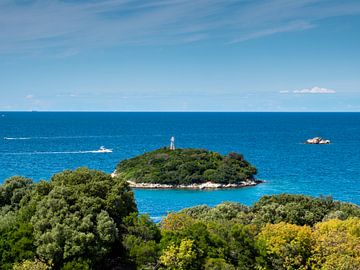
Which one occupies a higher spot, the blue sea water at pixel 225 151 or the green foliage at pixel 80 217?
the green foliage at pixel 80 217

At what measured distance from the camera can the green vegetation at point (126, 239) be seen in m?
31.0

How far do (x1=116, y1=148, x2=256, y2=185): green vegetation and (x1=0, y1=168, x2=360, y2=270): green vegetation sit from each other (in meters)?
56.3

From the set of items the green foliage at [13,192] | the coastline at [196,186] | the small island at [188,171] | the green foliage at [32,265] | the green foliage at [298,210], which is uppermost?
the green foliage at [13,192]

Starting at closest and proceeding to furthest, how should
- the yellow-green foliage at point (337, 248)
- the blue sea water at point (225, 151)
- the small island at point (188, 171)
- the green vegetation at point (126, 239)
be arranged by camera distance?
the green vegetation at point (126, 239)
the yellow-green foliage at point (337, 248)
the blue sea water at point (225, 151)
the small island at point (188, 171)

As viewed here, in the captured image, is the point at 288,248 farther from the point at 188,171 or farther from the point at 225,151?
the point at 225,151

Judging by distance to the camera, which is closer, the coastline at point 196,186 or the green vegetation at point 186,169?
the coastline at point 196,186

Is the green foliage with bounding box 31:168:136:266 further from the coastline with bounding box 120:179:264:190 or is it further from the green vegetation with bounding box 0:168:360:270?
the coastline with bounding box 120:179:264:190

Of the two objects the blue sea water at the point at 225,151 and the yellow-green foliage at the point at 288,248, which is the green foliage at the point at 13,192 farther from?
the blue sea water at the point at 225,151

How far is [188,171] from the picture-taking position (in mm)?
97688

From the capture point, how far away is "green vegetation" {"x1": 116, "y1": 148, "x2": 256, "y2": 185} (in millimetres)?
95188

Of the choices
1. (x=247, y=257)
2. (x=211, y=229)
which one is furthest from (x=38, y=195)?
(x=247, y=257)

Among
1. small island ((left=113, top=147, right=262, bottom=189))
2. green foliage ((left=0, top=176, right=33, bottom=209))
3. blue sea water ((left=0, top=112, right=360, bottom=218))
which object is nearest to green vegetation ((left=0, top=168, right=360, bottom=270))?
green foliage ((left=0, top=176, right=33, bottom=209))

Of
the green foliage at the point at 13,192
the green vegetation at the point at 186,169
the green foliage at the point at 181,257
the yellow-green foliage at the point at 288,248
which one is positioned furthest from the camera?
the green vegetation at the point at 186,169

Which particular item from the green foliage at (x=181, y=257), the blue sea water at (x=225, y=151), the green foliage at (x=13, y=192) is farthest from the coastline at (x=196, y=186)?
the green foliage at (x=181, y=257)
